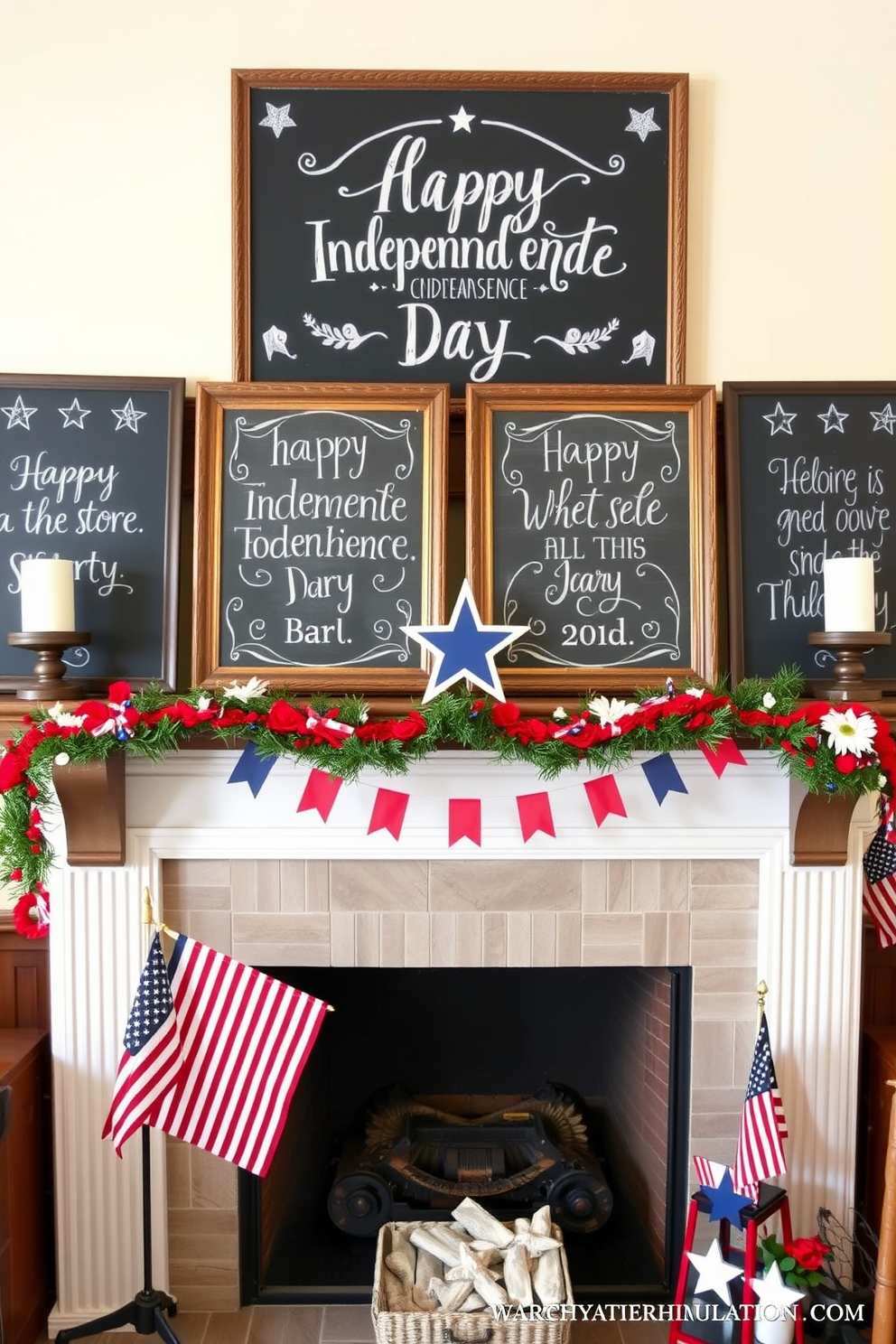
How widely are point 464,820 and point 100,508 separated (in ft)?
3.64

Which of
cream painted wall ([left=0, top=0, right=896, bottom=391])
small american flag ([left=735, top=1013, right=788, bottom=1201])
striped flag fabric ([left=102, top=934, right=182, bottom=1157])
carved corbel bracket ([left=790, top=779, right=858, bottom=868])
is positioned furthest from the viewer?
cream painted wall ([left=0, top=0, right=896, bottom=391])

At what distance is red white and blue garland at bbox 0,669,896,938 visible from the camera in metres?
1.91

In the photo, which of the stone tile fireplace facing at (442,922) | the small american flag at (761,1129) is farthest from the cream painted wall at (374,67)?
the small american flag at (761,1129)

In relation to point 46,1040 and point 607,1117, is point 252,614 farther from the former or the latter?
point 607,1117

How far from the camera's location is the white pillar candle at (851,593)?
2.00 meters

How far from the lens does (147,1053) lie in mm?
1874

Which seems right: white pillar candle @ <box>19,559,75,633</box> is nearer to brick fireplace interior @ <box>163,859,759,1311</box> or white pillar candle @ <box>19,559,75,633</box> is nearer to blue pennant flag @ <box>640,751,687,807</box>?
brick fireplace interior @ <box>163,859,759,1311</box>

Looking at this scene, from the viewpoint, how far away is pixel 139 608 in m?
2.15

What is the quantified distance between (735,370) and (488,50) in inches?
37.2

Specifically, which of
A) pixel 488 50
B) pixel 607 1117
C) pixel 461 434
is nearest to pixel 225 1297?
pixel 607 1117

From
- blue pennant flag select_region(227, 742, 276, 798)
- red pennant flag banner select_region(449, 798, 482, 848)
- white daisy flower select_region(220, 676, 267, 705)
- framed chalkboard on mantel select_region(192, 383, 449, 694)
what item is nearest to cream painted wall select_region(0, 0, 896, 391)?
framed chalkboard on mantel select_region(192, 383, 449, 694)

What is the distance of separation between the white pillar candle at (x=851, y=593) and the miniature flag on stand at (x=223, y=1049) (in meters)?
1.37

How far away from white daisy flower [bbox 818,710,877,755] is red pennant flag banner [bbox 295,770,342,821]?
3.38 feet

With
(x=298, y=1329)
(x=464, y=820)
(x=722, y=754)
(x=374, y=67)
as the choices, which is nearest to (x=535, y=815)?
(x=464, y=820)
